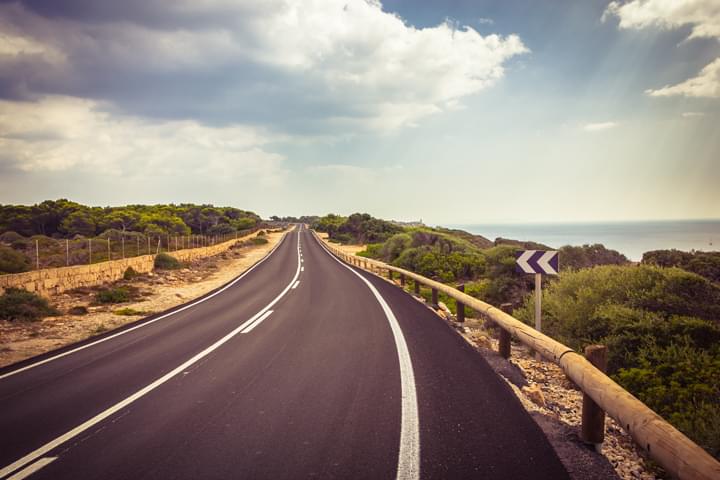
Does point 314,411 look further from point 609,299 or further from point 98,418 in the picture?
point 609,299

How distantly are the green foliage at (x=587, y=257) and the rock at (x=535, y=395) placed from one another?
9645mm

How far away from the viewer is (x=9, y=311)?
33.5 ft

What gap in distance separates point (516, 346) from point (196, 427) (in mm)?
6175

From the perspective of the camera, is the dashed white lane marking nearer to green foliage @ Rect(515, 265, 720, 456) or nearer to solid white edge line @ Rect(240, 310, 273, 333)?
solid white edge line @ Rect(240, 310, 273, 333)

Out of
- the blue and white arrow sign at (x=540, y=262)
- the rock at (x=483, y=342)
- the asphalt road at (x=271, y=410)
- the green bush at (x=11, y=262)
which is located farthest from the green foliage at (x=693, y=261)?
the green bush at (x=11, y=262)

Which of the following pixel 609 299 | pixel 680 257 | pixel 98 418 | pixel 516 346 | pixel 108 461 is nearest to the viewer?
pixel 108 461

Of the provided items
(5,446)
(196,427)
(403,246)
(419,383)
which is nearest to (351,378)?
(419,383)

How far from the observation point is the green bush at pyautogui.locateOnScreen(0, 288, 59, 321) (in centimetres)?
1020

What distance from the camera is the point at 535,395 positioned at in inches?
181

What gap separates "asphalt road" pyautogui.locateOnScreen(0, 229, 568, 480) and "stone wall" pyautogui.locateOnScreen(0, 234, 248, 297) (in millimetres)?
6843

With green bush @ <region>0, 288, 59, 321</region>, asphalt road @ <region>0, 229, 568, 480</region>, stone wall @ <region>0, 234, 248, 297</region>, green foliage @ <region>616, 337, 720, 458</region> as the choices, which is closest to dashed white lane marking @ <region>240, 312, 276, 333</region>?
asphalt road @ <region>0, 229, 568, 480</region>

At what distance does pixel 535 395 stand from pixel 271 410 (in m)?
3.26

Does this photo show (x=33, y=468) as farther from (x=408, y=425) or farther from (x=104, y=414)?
(x=408, y=425)

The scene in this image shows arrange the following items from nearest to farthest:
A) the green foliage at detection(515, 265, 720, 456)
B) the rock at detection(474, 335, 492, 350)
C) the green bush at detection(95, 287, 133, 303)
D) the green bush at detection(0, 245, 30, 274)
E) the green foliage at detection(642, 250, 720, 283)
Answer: the green foliage at detection(515, 265, 720, 456) < the rock at detection(474, 335, 492, 350) < the green foliage at detection(642, 250, 720, 283) < the green bush at detection(95, 287, 133, 303) < the green bush at detection(0, 245, 30, 274)
